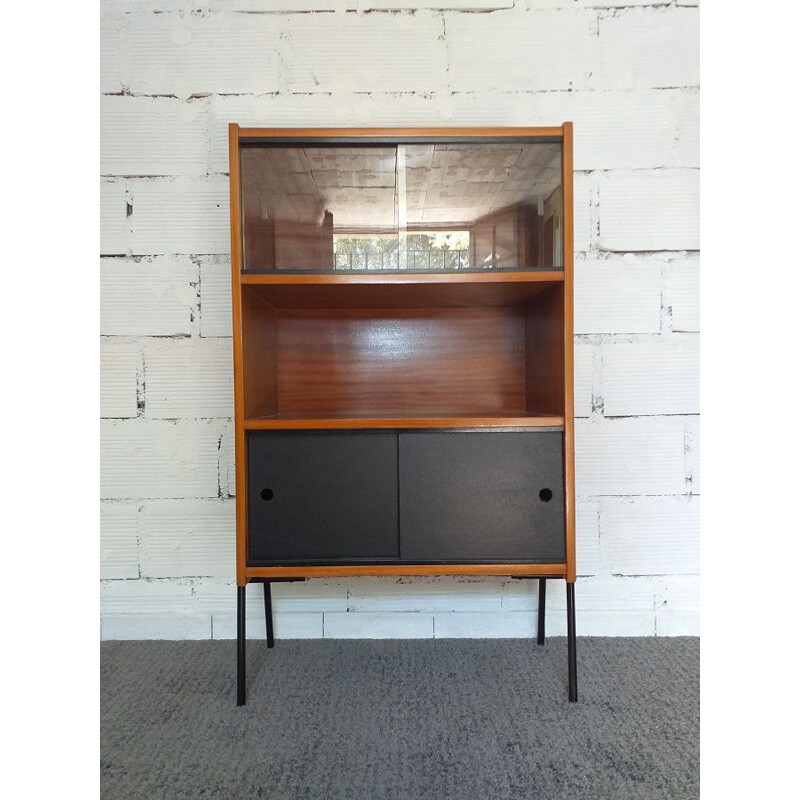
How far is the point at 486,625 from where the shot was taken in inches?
55.7

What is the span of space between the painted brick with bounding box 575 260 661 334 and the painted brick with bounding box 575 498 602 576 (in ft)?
1.49

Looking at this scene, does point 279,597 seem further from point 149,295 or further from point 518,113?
point 518,113

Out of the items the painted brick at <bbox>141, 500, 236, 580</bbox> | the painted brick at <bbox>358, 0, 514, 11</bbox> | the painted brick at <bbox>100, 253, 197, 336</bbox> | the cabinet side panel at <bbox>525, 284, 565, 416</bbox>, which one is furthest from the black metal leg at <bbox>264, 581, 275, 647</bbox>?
the painted brick at <bbox>358, 0, 514, 11</bbox>

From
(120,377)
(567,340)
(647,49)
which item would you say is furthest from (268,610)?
(647,49)

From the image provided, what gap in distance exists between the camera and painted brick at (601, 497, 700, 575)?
142cm

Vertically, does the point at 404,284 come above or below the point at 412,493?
above

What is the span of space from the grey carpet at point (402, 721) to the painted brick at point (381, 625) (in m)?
0.03

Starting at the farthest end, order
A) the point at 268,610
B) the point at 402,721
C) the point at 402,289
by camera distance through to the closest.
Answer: the point at 268,610, the point at 402,289, the point at 402,721

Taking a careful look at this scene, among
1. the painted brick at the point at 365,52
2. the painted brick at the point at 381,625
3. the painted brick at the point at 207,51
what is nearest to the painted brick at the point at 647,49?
the painted brick at the point at 365,52

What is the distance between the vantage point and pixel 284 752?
98 centimetres

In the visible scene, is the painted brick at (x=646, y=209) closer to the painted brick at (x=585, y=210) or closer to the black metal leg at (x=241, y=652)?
the painted brick at (x=585, y=210)

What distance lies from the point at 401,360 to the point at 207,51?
2.99ft
